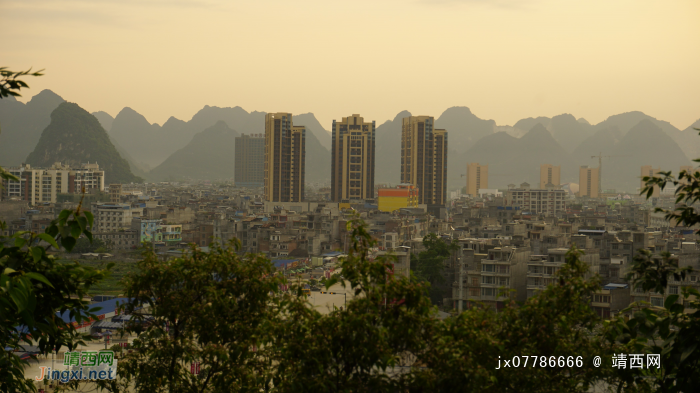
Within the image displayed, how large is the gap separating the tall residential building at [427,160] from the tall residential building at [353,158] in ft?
6.64

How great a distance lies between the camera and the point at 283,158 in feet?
101

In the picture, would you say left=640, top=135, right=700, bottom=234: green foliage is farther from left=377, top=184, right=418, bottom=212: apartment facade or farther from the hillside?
the hillside

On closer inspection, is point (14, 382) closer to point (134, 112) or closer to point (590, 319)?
point (590, 319)

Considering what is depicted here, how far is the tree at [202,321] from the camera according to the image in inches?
86.5

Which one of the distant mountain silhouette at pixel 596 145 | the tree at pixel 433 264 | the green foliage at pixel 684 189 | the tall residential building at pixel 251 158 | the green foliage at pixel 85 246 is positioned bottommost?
the green foliage at pixel 85 246

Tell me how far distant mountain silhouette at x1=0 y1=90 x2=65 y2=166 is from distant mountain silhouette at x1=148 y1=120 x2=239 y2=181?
16.0 m

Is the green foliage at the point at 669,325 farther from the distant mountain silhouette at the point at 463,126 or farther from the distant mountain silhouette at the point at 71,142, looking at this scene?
the distant mountain silhouette at the point at 463,126

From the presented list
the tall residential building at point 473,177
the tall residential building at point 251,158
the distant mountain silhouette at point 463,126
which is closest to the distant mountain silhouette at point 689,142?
the distant mountain silhouette at point 463,126

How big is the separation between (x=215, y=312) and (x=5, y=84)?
1055 mm

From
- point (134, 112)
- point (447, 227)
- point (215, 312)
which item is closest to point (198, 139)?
point (134, 112)

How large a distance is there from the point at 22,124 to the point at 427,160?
153 feet

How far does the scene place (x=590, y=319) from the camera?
2072 millimetres

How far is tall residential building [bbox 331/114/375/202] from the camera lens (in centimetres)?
3120

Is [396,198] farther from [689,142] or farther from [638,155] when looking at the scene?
[689,142]
